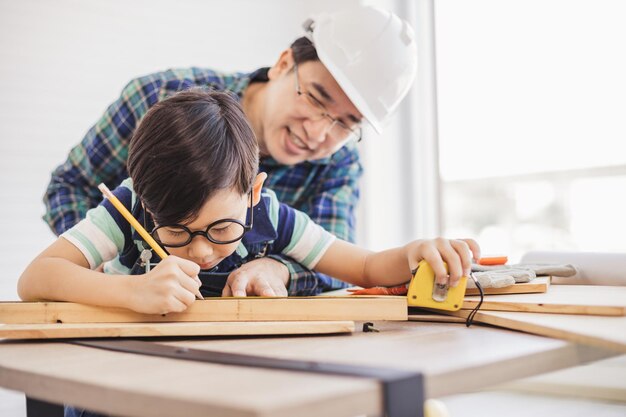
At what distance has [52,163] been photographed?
2.28 meters

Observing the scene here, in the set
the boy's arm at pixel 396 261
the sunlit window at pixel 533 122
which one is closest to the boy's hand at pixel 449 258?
the boy's arm at pixel 396 261

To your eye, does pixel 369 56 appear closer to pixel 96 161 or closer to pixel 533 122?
pixel 96 161

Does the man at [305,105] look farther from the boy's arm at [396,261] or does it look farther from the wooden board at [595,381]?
the wooden board at [595,381]

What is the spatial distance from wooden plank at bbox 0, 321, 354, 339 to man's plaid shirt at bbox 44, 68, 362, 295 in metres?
0.80

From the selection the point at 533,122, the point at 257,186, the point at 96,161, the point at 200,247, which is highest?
the point at 533,122

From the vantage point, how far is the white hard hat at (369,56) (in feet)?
5.48

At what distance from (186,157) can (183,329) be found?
0.33 m

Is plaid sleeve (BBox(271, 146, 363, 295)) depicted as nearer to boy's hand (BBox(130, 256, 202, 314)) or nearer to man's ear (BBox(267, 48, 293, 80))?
man's ear (BBox(267, 48, 293, 80))

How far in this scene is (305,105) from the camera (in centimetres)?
169

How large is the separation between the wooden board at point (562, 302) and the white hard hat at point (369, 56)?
2.37 feet

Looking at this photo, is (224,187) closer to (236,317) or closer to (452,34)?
(236,317)

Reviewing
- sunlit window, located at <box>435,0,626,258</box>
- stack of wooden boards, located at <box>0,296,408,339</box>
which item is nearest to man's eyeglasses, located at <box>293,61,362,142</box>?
stack of wooden boards, located at <box>0,296,408,339</box>

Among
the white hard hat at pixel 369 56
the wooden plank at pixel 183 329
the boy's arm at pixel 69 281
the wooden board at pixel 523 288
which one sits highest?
the white hard hat at pixel 369 56

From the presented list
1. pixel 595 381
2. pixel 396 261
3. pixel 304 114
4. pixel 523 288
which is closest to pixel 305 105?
pixel 304 114
